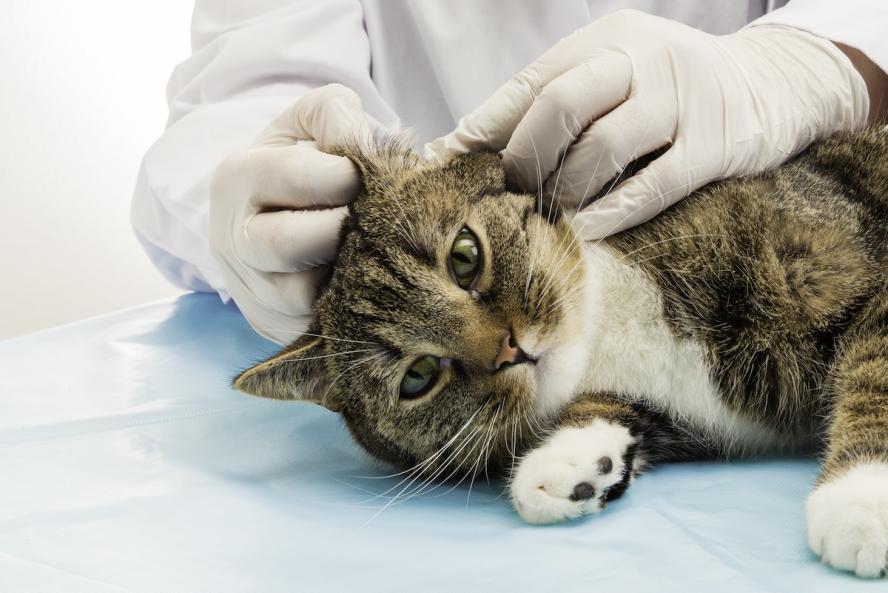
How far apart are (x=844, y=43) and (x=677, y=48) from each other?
434 millimetres

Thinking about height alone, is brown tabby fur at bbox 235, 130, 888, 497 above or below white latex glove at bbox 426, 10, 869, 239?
below

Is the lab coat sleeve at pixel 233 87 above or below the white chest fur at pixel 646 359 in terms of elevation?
above

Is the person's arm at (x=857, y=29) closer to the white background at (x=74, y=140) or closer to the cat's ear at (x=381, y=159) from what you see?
the cat's ear at (x=381, y=159)

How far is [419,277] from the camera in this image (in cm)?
145

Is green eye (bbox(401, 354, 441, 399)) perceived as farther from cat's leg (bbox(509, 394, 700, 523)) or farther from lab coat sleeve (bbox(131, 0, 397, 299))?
lab coat sleeve (bbox(131, 0, 397, 299))

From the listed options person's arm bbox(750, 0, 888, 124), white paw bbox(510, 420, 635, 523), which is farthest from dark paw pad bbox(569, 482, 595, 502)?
person's arm bbox(750, 0, 888, 124)

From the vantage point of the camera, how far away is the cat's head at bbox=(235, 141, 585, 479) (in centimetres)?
140

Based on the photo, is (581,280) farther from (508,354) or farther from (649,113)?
(649,113)

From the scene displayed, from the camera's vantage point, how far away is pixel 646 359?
1.49m

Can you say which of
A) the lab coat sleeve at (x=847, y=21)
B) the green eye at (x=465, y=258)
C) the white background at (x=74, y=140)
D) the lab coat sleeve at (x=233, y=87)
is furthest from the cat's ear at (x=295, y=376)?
the white background at (x=74, y=140)

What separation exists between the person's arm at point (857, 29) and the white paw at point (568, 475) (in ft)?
3.41

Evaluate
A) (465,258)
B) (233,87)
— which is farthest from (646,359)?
(233,87)

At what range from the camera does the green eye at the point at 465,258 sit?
4.80ft

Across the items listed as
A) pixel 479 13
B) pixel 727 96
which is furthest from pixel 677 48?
pixel 479 13
